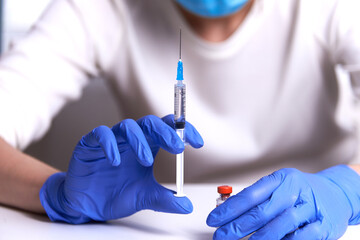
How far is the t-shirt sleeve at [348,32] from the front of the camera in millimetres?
1355

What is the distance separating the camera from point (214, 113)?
152cm

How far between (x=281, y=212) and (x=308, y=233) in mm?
57

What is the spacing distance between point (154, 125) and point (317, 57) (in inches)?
32.3

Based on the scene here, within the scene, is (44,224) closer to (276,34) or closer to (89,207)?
(89,207)

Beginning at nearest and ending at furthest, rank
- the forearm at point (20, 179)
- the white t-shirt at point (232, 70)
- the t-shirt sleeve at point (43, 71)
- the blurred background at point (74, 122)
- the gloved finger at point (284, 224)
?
the gloved finger at point (284, 224) → the forearm at point (20, 179) → the t-shirt sleeve at point (43, 71) → the white t-shirt at point (232, 70) → the blurred background at point (74, 122)

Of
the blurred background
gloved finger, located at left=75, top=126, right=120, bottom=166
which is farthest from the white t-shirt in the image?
gloved finger, located at left=75, top=126, right=120, bottom=166

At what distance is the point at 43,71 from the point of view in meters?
1.36

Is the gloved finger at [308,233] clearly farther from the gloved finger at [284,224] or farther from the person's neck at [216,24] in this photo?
the person's neck at [216,24]

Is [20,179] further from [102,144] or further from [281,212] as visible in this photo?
[281,212]

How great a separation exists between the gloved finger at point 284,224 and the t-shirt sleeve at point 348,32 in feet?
2.33

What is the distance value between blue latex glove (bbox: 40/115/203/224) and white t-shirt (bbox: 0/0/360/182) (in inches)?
20.3

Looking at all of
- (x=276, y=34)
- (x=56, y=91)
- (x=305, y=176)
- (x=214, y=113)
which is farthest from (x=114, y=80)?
(x=305, y=176)

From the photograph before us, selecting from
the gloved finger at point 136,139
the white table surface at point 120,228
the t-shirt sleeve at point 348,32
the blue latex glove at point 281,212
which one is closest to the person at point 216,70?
Result: the t-shirt sleeve at point 348,32

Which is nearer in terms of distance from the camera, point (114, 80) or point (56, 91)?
point (56, 91)
